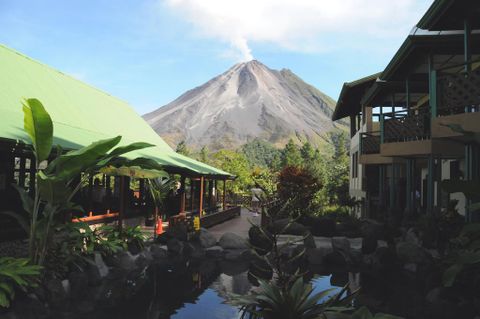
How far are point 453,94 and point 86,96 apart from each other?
46.3 ft

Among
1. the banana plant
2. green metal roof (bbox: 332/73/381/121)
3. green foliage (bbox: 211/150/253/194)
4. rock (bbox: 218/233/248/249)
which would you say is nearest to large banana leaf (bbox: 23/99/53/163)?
the banana plant

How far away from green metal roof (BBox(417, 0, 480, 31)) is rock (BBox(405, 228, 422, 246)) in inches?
241

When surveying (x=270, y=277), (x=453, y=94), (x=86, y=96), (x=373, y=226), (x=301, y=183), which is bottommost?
(x=270, y=277)

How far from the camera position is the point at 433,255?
513 inches

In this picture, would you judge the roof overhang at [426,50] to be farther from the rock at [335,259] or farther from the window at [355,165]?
the window at [355,165]

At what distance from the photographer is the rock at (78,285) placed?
951cm

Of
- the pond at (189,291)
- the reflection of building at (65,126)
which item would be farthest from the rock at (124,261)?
the reflection of building at (65,126)

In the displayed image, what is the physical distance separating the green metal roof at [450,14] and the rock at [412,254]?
6110mm

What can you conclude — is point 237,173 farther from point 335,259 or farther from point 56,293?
point 56,293

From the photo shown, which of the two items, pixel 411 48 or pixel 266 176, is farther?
pixel 266 176

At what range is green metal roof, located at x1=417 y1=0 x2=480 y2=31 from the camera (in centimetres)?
1180

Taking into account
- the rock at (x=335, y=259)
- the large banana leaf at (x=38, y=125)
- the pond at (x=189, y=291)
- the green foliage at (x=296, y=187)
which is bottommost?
the pond at (x=189, y=291)

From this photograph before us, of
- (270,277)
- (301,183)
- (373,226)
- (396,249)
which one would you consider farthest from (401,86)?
(270,277)

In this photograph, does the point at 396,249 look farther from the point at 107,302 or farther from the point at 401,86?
the point at 401,86
